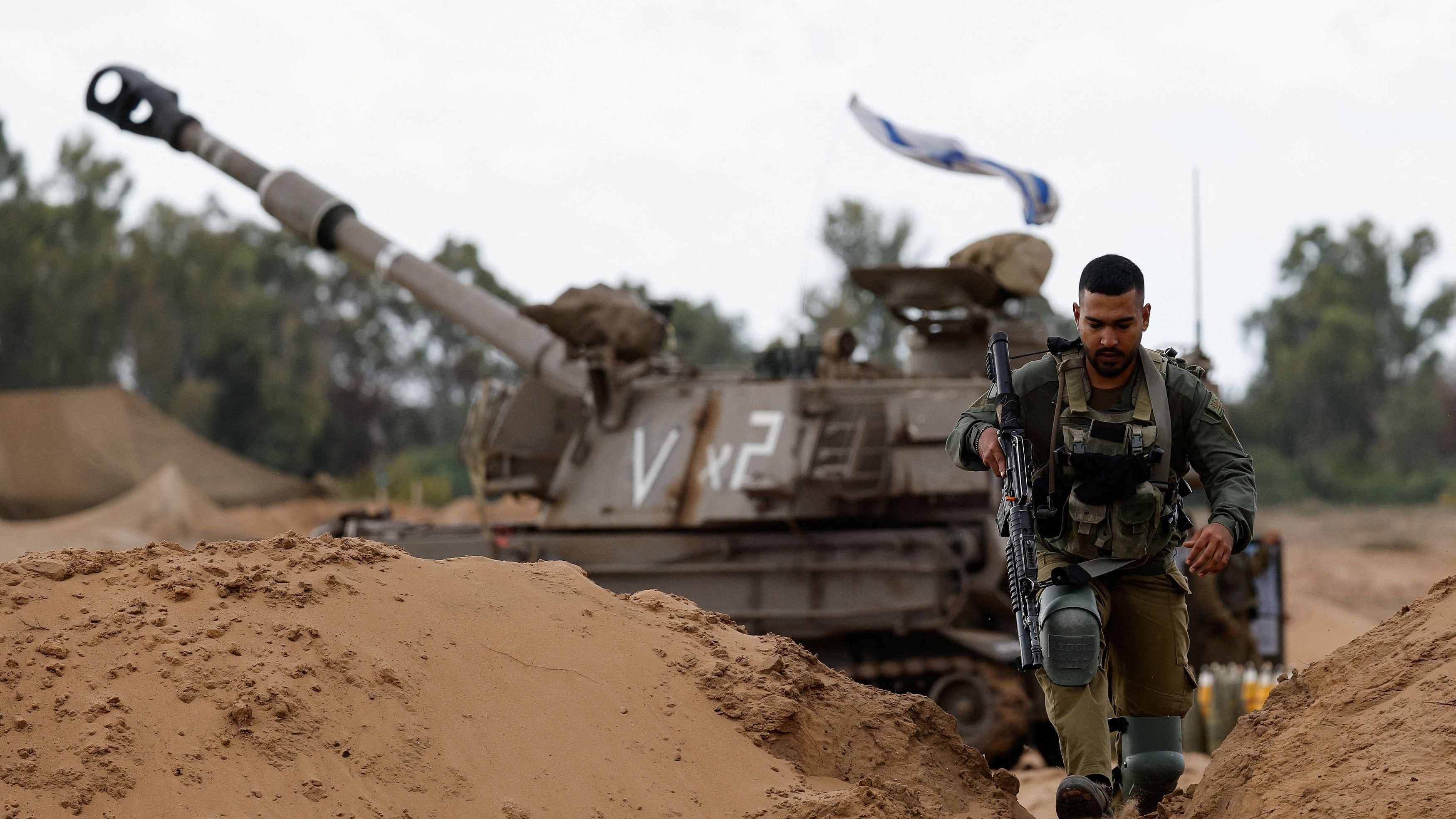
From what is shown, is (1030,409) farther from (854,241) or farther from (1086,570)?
(854,241)

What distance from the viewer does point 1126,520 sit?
13.0 ft

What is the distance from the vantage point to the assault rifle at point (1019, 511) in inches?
157

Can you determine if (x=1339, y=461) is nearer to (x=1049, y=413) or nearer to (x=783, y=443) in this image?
(x=783, y=443)

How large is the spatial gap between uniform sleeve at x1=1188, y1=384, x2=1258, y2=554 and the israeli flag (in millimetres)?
6438

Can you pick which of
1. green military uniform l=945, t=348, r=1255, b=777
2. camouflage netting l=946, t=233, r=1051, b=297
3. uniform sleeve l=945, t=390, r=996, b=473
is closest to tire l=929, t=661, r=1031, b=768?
camouflage netting l=946, t=233, r=1051, b=297

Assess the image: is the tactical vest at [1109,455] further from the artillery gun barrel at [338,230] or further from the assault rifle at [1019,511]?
the artillery gun barrel at [338,230]

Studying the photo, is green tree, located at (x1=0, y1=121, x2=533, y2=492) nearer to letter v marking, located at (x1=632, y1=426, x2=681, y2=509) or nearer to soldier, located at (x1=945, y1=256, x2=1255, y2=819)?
letter v marking, located at (x1=632, y1=426, x2=681, y2=509)

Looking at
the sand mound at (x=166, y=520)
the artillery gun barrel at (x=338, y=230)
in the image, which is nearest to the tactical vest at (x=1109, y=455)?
the artillery gun barrel at (x=338, y=230)

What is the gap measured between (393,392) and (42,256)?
1217 cm

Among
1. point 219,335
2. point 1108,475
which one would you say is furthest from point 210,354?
Answer: point 1108,475

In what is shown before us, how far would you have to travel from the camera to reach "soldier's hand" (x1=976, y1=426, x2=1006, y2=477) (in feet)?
13.1

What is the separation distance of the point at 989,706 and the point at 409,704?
5014 millimetres

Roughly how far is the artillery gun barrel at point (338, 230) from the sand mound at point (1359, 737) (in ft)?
20.7

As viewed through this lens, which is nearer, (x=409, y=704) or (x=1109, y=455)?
(x=409, y=704)
